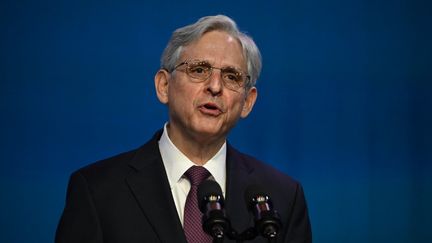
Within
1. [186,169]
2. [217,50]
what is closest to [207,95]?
[217,50]

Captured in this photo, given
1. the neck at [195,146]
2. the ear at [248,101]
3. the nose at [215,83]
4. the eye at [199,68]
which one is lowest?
the neck at [195,146]

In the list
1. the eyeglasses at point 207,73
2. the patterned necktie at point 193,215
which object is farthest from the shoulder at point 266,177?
the eyeglasses at point 207,73

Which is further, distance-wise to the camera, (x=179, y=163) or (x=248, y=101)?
(x=248, y=101)

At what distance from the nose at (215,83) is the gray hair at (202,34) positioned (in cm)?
17

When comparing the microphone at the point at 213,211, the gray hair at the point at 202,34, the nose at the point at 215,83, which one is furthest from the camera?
the gray hair at the point at 202,34

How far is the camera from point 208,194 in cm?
168

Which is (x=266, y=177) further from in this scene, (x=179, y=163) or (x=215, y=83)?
(x=215, y=83)

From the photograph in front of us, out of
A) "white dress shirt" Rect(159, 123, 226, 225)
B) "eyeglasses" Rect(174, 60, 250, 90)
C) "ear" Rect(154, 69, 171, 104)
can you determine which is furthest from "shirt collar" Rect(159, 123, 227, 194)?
"eyeglasses" Rect(174, 60, 250, 90)

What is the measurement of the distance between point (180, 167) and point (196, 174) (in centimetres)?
7

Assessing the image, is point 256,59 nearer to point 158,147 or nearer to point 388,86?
point 158,147

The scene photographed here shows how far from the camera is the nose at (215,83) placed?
7.19ft

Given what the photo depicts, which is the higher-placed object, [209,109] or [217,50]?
[217,50]

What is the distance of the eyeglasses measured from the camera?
2.24m

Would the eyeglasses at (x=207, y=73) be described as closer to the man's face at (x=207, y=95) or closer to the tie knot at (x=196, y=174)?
the man's face at (x=207, y=95)
